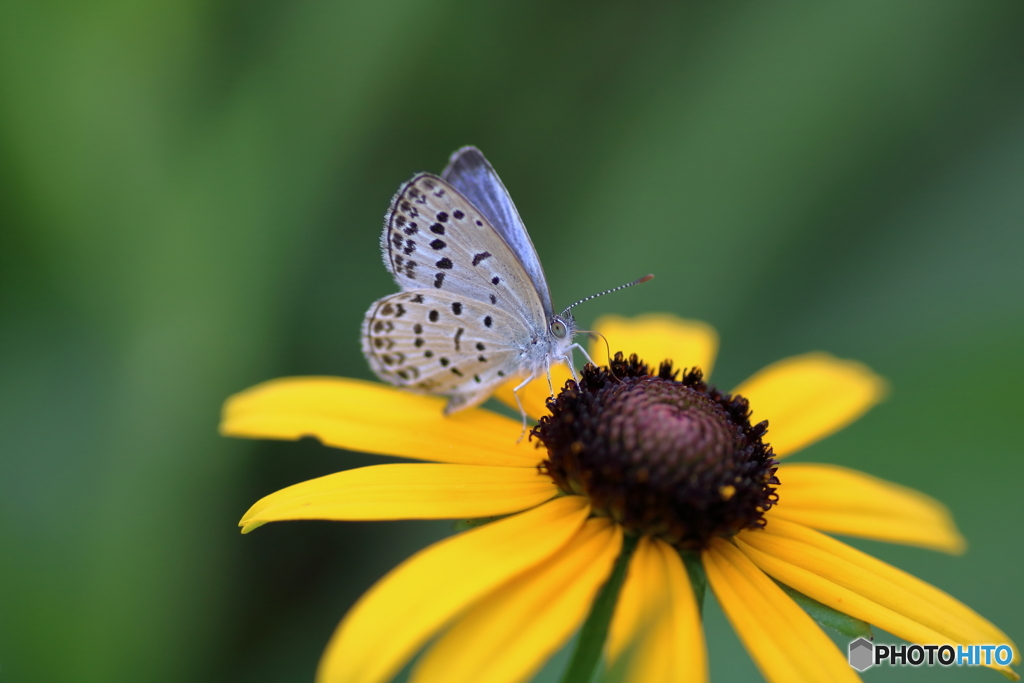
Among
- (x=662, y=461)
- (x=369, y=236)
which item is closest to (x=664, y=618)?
(x=662, y=461)

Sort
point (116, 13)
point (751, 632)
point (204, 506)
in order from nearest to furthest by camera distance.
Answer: point (751, 632) → point (204, 506) → point (116, 13)

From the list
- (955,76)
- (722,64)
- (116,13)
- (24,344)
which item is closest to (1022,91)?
(955,76)

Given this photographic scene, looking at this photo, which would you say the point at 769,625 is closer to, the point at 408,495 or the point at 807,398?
the point at 408,495

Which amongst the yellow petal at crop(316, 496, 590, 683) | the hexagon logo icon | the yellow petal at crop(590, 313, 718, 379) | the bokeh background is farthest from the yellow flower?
the bokeh background

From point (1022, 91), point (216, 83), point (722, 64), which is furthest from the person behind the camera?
point (722, 64)

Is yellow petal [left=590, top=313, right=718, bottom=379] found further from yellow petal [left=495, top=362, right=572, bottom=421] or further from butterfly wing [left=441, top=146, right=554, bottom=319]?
butterfly wing [left=441, top=146, right=554, bottom=319]

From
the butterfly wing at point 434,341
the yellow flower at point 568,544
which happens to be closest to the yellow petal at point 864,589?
the yellow flower at point 568,544

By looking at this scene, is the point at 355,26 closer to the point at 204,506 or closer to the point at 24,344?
the point at 24,344

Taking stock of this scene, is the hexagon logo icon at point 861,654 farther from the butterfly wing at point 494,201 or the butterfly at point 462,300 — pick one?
the butterfly wing at point 494,201
